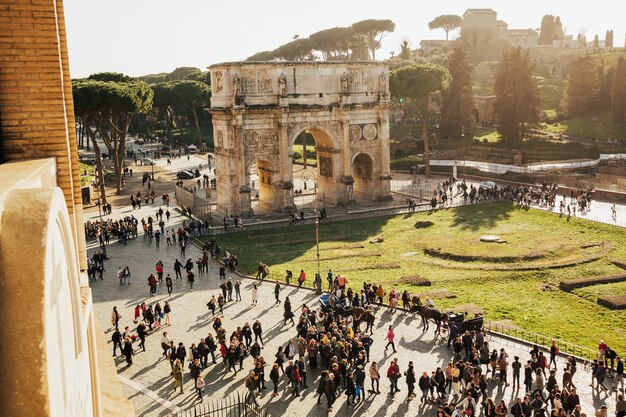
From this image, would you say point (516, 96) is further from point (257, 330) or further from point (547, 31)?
point (547, 31)

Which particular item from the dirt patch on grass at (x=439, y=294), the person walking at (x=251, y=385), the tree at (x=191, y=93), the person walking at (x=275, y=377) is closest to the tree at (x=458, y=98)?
the tree at (x=191, y=93)

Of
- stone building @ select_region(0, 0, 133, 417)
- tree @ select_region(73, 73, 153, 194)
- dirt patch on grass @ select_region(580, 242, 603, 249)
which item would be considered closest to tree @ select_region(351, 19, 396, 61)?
tree @ select_region(73, 73, 153, 194)

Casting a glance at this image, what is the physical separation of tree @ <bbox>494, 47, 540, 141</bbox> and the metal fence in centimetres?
5691

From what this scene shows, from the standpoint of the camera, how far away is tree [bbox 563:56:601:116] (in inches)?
3167

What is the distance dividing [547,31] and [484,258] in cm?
12300

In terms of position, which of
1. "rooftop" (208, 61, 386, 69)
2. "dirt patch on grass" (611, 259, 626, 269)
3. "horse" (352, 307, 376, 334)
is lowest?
"dirt patch on grass" (611, 259, 626, 269)

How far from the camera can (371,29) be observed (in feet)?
337

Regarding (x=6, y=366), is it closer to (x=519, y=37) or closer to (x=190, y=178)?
(x=190, y=178)

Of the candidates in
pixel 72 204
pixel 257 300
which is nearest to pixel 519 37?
pixel 257 300

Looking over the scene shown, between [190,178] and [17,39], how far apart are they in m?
62.1

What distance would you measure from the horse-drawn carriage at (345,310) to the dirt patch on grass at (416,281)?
19.7 feet

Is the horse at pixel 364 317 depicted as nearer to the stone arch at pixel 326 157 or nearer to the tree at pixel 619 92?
the stone arch at pixel 326 157

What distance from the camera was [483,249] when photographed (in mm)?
36688

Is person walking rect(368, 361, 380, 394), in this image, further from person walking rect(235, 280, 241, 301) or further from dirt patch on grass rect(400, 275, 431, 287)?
dirt patch on grass rect(400, 275, 431, 287)
